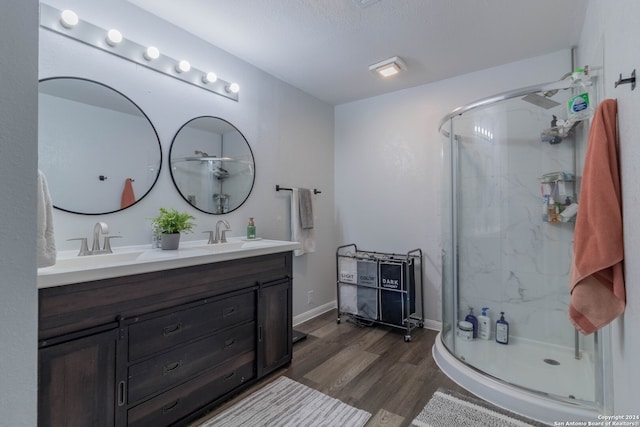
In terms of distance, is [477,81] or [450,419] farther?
[477,81]

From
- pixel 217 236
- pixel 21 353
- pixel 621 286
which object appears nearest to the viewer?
pixel 21 353

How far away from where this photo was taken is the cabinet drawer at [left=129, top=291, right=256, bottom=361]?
4.66ft

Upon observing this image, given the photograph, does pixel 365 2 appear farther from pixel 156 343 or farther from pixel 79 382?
pixel 79 382

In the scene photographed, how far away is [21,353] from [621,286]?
177cm

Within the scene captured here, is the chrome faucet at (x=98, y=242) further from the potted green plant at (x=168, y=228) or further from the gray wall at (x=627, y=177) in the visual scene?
the gray wall at (x=627, y=177)

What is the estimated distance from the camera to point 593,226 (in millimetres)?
1177

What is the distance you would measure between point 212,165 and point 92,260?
1.06m

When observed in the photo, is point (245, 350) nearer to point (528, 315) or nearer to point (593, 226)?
point (593, 226)

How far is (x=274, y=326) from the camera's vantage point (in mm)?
2100

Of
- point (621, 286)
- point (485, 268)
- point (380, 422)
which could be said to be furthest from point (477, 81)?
point (380, 422)

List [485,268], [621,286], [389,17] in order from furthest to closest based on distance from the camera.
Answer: [485,268] < [389,17] < [621,286]

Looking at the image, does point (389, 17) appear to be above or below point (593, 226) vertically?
above

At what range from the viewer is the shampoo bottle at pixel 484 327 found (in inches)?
95.0

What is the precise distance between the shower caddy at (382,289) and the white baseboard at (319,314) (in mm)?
84
